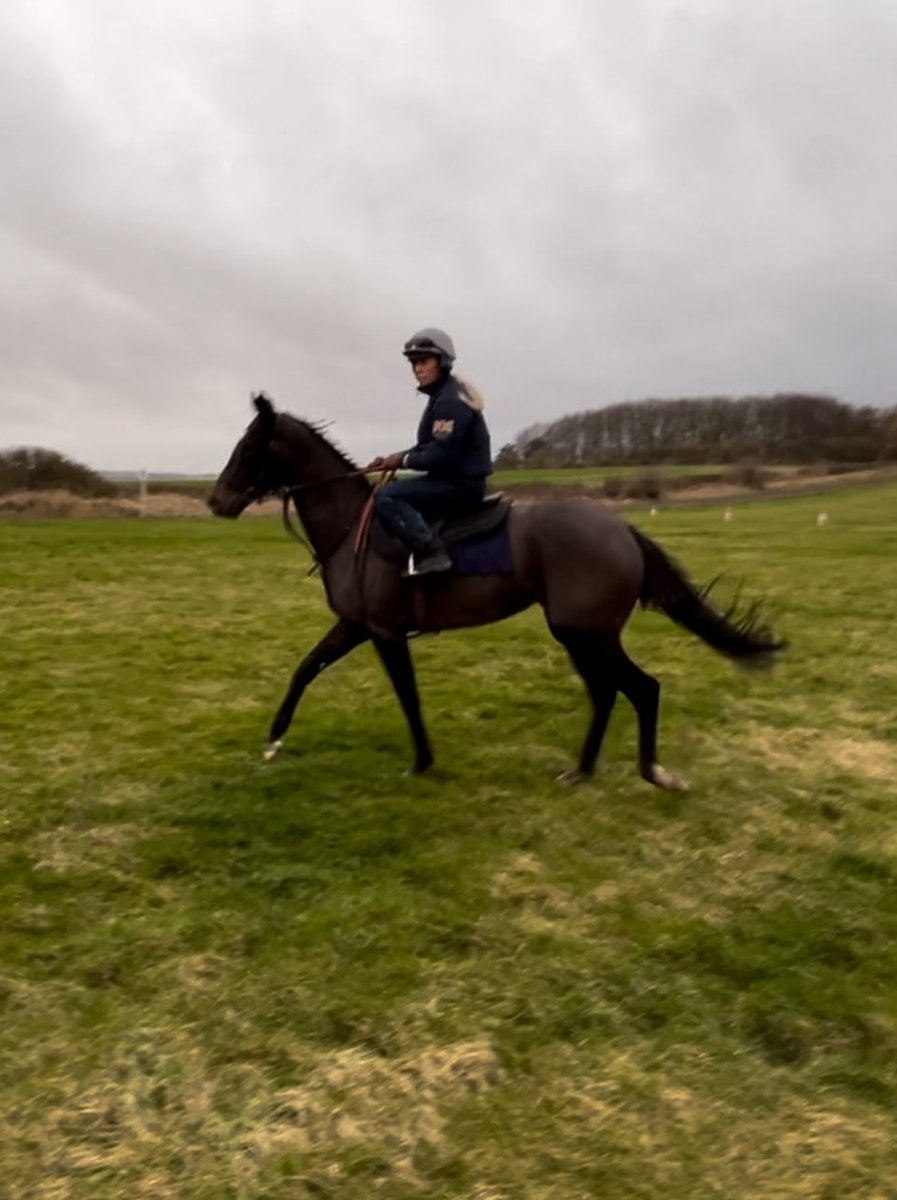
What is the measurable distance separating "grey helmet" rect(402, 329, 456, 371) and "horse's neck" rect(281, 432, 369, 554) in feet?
3.36

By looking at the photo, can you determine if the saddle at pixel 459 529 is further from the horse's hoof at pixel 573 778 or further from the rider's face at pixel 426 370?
the horse's hoof at pixel 573 778

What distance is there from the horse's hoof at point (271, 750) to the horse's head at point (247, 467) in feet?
5.24

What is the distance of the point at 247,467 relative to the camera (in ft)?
20.5

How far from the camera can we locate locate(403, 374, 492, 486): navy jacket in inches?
225

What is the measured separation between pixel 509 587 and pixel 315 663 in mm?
1486

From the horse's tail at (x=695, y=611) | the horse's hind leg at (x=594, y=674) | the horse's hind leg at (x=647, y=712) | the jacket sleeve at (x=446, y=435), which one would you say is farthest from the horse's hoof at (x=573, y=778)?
the jacket sleeve at (x=446, y=435)

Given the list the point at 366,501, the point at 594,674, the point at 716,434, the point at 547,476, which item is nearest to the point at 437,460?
the point at 366,501

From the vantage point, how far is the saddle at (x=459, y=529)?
5891 mm

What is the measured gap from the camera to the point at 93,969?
3.84 metres

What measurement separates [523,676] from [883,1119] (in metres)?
6.19

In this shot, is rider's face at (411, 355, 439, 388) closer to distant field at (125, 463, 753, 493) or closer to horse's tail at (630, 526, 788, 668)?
horse's tail at (630, 526, 788, 668)

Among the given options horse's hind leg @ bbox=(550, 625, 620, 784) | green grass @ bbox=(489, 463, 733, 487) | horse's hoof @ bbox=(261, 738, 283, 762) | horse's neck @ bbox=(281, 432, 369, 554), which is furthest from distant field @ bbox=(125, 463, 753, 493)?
horse's hind leg @ bbox=(550, 625, 620, 784)

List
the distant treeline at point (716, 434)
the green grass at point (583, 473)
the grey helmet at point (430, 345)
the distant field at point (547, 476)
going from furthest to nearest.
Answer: the distant treeline at point (716, 434), the green grass at point (583, 473), the distant field at point (547, 476), the grey helmet at point (430, 345)

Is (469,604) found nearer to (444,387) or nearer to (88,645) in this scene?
(444,387)
